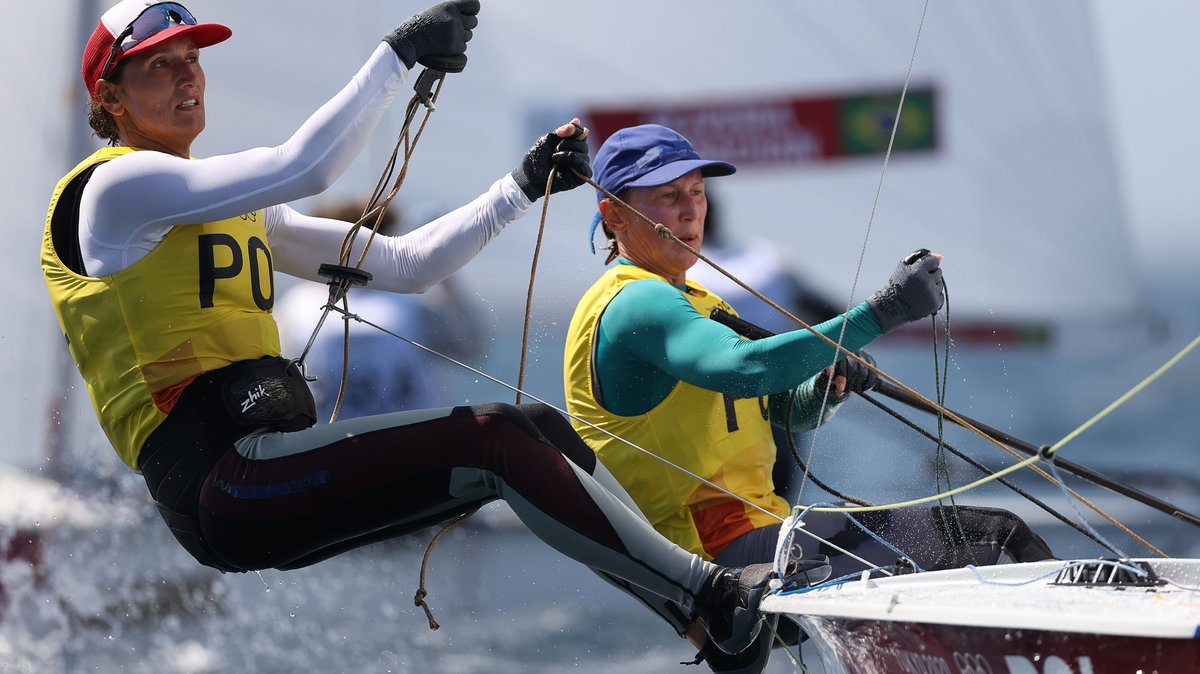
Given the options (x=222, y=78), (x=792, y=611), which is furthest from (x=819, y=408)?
(x=222, y=78)

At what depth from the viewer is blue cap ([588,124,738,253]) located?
84.7 inches

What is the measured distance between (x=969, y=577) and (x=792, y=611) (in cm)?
33

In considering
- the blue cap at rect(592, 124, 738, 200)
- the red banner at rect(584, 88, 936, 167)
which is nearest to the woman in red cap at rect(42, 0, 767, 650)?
the blue cap at rect(592, 124, 738, 200)

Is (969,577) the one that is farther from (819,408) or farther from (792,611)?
(819,408)

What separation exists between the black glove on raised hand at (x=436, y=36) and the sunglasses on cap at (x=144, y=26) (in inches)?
13.1

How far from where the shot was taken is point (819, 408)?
2254mm

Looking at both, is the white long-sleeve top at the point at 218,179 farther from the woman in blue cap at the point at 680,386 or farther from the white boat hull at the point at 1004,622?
the white boat hull at the point at 1004,622

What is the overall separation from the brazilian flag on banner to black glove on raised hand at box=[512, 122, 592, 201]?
12.9ft

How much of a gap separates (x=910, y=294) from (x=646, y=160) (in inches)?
22.0

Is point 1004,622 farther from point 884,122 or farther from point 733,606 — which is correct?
point 884,122

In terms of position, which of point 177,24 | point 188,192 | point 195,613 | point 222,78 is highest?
point 177,24

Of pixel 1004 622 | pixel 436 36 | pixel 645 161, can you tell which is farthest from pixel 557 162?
pixel 1004 622

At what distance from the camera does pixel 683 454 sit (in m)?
2.08

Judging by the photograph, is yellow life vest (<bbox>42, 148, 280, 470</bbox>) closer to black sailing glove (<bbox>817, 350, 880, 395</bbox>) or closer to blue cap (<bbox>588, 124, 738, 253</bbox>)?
blue cap (<bbox>588, 124, 738, 253</bbox>)
